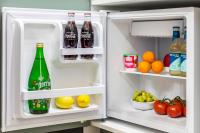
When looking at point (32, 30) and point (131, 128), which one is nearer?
point (32, 30)

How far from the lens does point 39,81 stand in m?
1.55

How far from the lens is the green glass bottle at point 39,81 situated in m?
1.54

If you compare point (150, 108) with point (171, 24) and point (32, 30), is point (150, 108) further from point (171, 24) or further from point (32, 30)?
point (32, 30)

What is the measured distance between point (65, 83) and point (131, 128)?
40 centimetres

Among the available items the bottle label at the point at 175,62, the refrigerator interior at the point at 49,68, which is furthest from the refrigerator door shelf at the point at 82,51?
the bottle label at the point at 175,62

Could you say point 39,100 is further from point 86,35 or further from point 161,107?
point 161,107

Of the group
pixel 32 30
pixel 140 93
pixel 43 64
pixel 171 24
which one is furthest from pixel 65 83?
pixel 171 24

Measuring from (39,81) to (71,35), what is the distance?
26cm

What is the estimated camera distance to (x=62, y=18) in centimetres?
165

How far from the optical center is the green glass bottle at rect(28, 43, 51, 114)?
1539 millimetres

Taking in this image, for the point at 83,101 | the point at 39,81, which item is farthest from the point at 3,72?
the point at 83,101

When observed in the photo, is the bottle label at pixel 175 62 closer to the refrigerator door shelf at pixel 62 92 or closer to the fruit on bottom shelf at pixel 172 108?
the fruit on bottom shelf at pixel 172 108

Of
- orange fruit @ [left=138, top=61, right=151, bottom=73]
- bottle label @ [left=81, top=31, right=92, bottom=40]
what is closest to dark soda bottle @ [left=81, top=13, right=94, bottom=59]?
bottle label @ [left=81, top=31, right=92, bottom=40]

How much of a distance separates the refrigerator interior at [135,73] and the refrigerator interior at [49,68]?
81 mm
